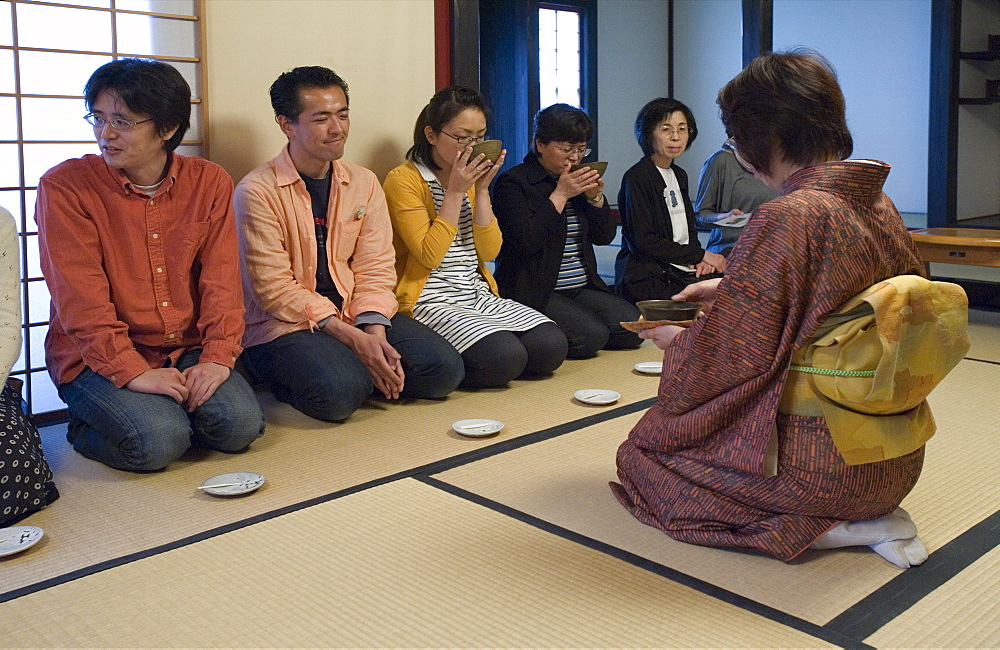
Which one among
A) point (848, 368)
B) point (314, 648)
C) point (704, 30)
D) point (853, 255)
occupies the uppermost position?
point (704, 30)

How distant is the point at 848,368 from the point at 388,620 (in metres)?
0.96

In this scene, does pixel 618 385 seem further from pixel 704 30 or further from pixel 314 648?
pixel 704 30

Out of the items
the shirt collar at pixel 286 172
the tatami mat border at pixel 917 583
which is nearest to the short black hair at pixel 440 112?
the shirt collar at pixel 286 172

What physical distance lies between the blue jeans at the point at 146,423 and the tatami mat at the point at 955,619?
1725mm

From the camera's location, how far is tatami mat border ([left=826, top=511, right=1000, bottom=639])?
66.3 inches

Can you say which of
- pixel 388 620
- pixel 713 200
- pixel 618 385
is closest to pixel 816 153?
pixel 388 620

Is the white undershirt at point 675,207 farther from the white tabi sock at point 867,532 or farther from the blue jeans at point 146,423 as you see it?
the white tabi sock at point 867,532

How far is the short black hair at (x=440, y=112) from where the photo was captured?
342 centimetres

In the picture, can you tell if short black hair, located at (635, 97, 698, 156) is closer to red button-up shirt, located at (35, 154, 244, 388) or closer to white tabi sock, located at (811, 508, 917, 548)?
red button-up shirt, located at (35, 154, 244, 388)

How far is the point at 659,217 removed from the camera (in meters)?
4.18

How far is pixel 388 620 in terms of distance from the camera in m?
1.71

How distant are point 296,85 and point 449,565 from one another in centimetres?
179

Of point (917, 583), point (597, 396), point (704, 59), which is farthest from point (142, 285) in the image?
point (704, 59)

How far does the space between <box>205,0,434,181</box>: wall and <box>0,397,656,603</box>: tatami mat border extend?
4.77 feet
